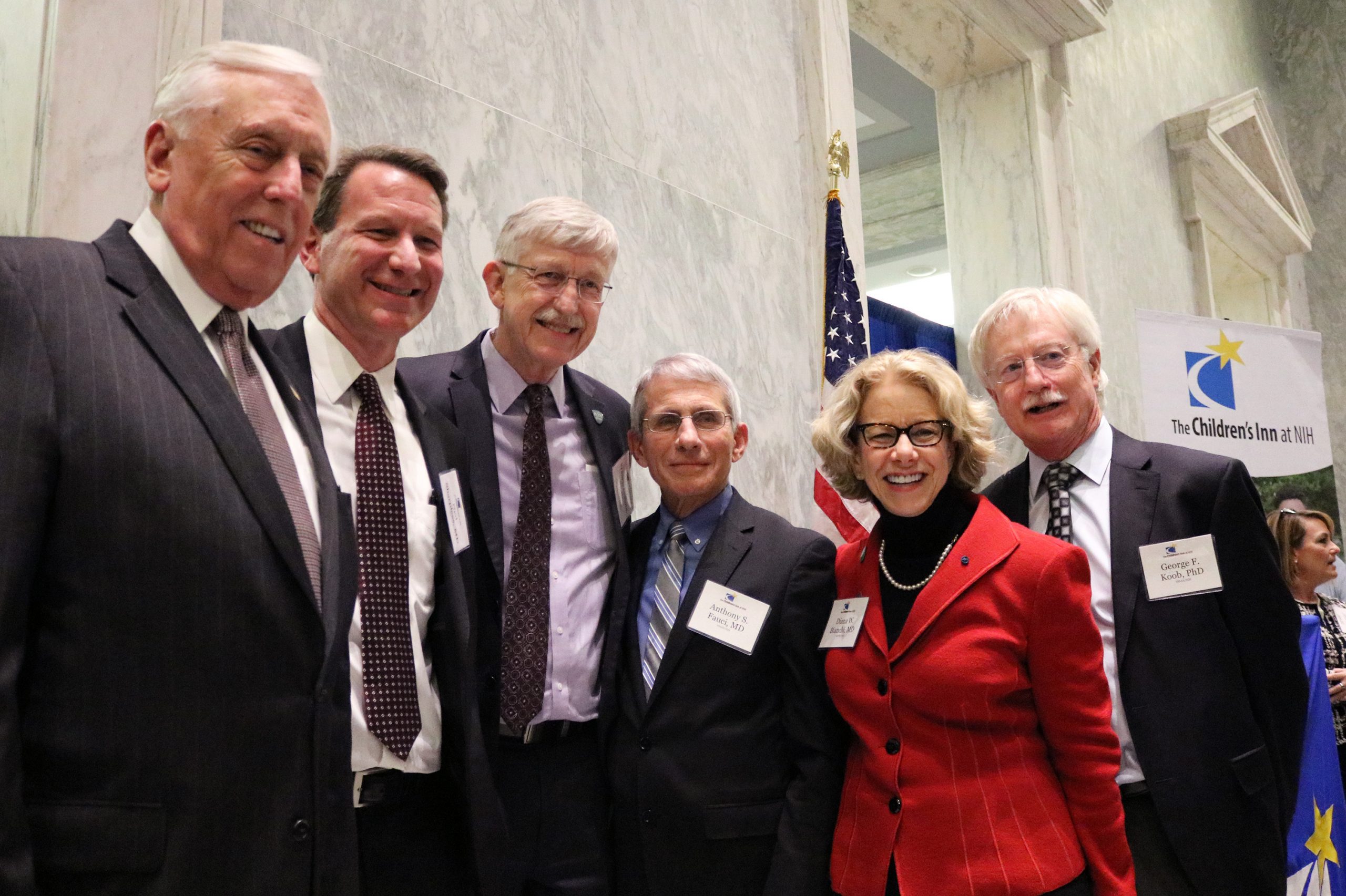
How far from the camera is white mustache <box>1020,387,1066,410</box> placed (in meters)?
2.51

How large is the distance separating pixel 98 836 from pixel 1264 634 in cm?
223

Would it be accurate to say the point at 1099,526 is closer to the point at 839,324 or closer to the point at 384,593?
the point at 384,593

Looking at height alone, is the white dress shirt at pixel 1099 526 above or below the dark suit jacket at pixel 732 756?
above

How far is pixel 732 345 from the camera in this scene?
4.22 metres

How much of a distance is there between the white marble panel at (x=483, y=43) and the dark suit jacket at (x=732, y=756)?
1.77 meters

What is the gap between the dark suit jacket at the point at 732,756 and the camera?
214 cm

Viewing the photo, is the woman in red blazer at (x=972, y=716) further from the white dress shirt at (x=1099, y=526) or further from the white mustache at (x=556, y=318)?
the white mustache at (x=556, y=318)

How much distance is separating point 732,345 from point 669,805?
2.37 m

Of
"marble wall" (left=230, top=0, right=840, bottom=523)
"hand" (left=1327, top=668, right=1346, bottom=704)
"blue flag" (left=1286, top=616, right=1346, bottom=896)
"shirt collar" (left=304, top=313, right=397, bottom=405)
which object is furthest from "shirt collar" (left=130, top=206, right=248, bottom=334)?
"hand" (left=1327, top=668, right=1346, bottom=704)

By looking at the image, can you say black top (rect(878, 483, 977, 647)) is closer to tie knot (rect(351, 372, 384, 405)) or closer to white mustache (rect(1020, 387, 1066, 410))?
white mustache (rect(1020, 387, 1066, 410))

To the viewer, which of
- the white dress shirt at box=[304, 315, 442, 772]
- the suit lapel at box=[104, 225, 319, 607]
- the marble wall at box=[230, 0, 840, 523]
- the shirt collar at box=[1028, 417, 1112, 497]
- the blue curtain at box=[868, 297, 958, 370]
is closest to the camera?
the suit lapel at box=[104, 225, 319, 607]

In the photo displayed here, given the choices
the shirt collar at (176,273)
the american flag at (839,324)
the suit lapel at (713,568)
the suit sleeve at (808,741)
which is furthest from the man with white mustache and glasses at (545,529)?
the american flag at (839,324)

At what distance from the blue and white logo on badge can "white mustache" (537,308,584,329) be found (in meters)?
4.06

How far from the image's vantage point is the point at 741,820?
7.06 feet
